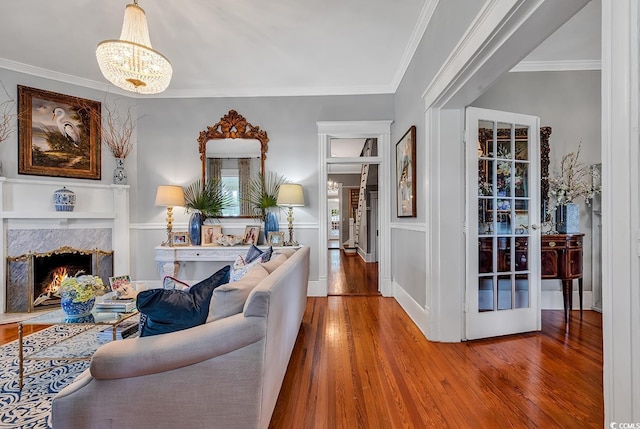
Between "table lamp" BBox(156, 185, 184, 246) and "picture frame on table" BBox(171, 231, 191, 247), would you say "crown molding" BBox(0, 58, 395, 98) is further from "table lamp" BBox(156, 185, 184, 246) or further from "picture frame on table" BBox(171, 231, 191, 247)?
"picture frame on table" BBox(171, 231, 191, 247)

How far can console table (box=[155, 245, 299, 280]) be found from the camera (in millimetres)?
3660

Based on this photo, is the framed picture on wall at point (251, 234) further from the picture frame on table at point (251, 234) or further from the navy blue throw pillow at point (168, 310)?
the navy blue throw pillow at point (168, 310)

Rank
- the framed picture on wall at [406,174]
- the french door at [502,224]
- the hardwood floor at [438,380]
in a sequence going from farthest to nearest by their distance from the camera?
the framed picture on wall at [406,174], the french door at [502,224], the hardwood floor at [438,380]

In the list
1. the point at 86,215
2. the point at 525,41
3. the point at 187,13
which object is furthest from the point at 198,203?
the point at 525,41

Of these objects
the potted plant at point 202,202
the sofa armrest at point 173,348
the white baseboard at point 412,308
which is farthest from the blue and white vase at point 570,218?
the potted plant at point 202,202

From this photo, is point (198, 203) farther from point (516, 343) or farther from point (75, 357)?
point (516, 343)

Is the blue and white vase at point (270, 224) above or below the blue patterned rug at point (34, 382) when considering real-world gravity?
above

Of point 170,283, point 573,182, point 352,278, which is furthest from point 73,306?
point 573,182

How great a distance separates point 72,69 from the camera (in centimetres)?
349

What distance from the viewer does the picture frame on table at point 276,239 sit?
378 cm

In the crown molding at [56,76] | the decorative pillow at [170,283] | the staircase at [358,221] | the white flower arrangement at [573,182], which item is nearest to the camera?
the decorative pillow at [170,283]

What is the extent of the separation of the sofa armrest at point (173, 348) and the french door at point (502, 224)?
82.4 inches

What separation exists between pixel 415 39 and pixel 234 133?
2587 millimetres

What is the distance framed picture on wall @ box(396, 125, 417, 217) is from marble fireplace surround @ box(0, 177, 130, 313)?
12.2 ft
